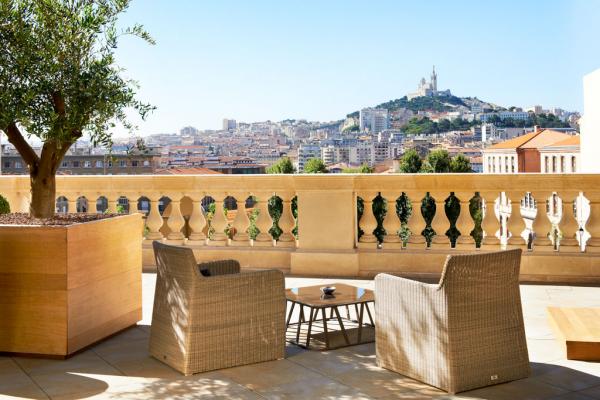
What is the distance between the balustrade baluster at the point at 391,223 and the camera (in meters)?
7.43

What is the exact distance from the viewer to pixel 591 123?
31.0ft

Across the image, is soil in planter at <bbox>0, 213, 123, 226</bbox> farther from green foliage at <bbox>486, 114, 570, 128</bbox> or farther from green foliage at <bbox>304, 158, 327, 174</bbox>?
green foliage at <bbox>486, 114, 570, 128</bbox>

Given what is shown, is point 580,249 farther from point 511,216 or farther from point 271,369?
point 271,369

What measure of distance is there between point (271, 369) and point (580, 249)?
408 cm


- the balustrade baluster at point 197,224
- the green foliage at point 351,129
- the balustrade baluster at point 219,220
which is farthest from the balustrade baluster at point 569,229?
the green foliage at point 351,129

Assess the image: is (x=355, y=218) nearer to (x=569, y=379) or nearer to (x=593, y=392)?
(x=569, y=379)

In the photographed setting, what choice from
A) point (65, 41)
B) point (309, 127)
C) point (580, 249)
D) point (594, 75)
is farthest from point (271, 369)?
point (309, 127)

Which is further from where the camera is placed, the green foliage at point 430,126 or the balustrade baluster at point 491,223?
the green foliage at point 430,126

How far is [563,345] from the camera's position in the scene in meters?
4.53

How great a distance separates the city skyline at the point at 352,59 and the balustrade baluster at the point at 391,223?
64.2 meters

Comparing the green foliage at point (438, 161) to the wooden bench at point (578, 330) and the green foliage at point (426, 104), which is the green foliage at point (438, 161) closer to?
the green foliage at point (426, 104)

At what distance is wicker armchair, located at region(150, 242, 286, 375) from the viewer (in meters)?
4.19

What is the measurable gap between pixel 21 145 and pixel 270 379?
2.45 m

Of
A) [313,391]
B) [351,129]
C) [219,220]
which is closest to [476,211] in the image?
[219,220]
